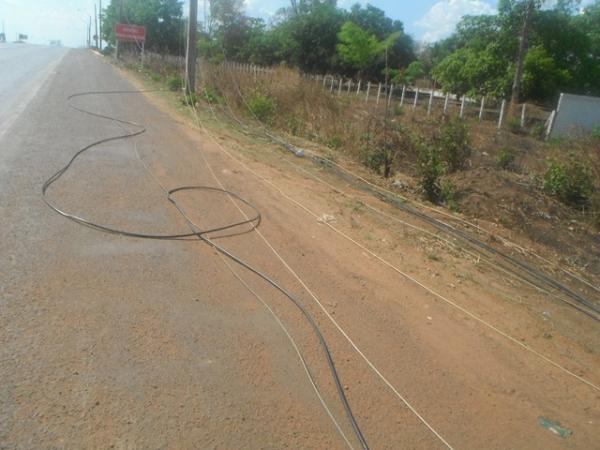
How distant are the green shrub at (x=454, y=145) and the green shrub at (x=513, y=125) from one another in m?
13.3

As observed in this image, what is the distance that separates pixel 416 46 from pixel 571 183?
124ft

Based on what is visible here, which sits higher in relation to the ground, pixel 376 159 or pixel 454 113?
pixel 454 113

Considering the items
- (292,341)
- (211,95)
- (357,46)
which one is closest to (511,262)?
(292,341)

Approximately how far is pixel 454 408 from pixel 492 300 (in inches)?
78.2

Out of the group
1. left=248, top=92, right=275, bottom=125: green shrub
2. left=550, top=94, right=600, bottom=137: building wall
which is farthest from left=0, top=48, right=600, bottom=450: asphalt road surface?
left=550, top=94, right=600, bottom=137: building wall

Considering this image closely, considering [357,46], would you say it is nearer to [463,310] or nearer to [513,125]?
[513,125]

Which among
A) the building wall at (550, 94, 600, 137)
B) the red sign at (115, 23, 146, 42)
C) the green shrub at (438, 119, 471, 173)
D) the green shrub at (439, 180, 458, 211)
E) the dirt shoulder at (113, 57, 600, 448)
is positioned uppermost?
the red sign at (115, 23, 146, 42)

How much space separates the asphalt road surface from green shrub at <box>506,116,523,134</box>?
18.6 metres

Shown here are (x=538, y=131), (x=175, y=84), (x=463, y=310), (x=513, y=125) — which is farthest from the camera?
(x=538, y=131)

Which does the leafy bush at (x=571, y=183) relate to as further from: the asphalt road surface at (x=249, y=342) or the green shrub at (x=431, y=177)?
the asphalt road surface at (x=249, y=342)

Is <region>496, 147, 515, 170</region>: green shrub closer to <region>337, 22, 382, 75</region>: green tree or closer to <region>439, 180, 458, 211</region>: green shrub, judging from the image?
<region>439, 180, 458, 211</region>: green shrub

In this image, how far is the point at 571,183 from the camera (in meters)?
9.79

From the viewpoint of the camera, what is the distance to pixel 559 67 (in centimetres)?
3145

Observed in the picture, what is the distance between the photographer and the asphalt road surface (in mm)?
2865
